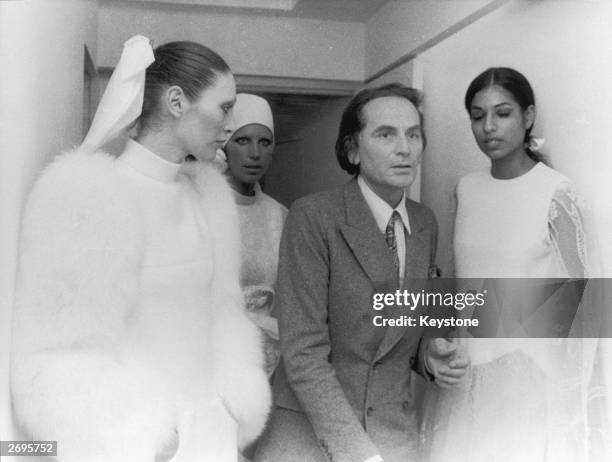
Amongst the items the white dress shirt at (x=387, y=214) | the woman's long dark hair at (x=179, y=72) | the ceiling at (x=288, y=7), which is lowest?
the white dress shirt at (x=387, y=214)

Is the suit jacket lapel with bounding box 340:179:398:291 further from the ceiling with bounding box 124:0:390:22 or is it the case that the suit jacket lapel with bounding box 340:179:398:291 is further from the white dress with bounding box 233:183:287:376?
the ceiling with bounding box 124:0:390:22

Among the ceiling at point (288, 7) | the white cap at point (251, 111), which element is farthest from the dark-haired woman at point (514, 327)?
the white cap at point (251, 111)

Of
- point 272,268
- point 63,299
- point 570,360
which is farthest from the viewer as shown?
point 570,360

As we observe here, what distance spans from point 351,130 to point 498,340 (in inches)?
21.3

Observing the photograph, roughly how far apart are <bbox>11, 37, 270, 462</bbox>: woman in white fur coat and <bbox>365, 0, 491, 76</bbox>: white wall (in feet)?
1.23

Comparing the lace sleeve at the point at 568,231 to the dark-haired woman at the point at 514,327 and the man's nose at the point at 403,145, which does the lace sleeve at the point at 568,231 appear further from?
the man's nose at the point at 403,145

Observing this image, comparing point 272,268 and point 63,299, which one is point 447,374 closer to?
point 272,268

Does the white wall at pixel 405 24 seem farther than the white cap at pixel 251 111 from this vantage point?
Yes

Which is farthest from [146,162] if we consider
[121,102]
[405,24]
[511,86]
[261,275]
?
[511,86]

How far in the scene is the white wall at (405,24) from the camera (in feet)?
4.99

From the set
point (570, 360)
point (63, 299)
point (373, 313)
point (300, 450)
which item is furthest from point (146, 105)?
point (570, 360)

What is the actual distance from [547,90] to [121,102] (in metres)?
0.89

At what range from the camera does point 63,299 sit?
1124mm

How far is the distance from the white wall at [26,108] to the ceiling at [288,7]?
0.74ft
